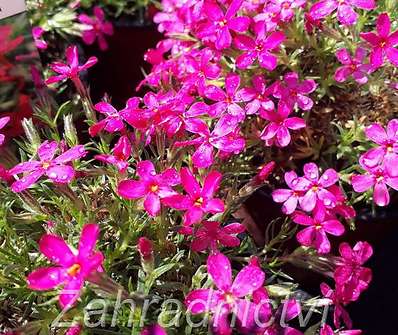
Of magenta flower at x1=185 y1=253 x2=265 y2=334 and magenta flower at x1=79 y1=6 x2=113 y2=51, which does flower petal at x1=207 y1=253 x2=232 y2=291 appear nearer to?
magenta flower at x1=185 y1=253 x2=265 y2=334

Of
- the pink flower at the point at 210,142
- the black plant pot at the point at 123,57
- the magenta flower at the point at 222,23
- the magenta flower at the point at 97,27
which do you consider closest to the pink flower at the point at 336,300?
the pink flower at the point at 210,142

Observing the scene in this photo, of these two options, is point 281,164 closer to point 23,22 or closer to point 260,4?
point 260,4

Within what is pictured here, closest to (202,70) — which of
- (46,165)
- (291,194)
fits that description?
(291,194)

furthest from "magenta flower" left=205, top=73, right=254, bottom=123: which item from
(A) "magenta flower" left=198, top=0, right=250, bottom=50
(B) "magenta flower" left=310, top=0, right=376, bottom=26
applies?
(B) "magenta flower" left=310, top=0, right=376, bottom=26

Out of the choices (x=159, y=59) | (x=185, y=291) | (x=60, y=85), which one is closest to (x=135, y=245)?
(x=185, y=291)

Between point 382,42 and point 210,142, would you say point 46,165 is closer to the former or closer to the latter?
point 210,142

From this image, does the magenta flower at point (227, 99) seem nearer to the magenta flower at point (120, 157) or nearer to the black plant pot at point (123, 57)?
the magenta flower at point (120, 157)
